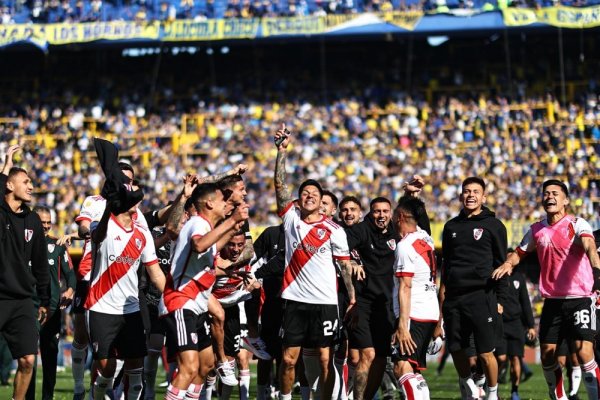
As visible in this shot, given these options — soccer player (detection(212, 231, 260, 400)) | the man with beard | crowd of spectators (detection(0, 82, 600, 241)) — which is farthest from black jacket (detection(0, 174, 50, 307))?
crowd of spectators (detection(0, 82, 600, 241))

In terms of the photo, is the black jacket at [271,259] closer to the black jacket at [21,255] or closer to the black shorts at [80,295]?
the black shorts at [80,295]

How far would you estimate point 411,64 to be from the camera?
38.1 metres

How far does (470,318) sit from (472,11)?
23.9 m

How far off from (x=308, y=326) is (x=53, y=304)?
4128 mm

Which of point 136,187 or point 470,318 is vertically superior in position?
point 136,187

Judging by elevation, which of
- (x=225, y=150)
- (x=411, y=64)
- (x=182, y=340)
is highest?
(x=411, y=64)

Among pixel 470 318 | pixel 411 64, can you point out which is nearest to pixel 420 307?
pixel 470 318

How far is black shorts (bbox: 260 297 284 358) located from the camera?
13.7m

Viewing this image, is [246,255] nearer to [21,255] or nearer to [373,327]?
[373,327]

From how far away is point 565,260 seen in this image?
13.0 m

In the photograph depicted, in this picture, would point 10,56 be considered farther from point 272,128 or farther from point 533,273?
point 533,273

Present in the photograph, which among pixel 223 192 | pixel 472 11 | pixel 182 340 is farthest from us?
pixel 472 11

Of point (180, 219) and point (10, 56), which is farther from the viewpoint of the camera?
point (10, 56)

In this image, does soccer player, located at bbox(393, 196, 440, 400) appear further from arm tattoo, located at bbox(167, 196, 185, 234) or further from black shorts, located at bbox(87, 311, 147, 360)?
black shorts, located at bbox(87, 311, 147, 360)
